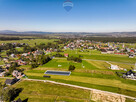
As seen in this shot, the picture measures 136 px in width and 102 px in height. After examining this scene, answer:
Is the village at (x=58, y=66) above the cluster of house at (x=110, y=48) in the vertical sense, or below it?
below

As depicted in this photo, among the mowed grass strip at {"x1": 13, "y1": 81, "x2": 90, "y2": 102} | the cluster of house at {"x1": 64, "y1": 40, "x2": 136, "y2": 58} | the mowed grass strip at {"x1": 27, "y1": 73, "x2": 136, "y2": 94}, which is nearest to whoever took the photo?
the mowed grass strip at {"x1": 13, "y1": 81, "x2": 90, "y2": 102}

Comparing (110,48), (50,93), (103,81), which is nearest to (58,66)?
(50,93)

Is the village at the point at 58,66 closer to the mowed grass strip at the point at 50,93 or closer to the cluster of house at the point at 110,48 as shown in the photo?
the cluster of house at the point at 110,48

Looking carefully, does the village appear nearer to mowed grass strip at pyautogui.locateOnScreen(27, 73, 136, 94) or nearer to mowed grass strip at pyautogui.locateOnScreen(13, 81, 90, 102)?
mowed grass strip at pyautogui.locateOnScreen(27, 73, 136, 94)

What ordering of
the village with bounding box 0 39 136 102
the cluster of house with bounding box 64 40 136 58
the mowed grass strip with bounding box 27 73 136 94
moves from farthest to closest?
the cluster of house with bounding box 64 40 136 58, the village with bounding box 0 39 136 102, the mowed grass strip with bounding box 27 73 136 94

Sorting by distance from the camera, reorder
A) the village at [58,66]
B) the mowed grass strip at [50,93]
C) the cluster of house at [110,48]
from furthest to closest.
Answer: the cluster of house at [110,48]
the village at [58,66]
the mowed grass strip at [50,93]

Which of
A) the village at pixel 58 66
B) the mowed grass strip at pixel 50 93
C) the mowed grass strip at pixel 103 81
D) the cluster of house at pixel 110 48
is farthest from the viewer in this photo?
the cluster of house at pixel 110 48

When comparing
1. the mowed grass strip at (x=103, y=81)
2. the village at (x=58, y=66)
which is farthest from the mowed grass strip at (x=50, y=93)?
the mowed grass strip at (x=103, y=81)

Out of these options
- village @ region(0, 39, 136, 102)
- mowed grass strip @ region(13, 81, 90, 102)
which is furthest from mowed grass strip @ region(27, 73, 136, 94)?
mowed grass strip @ region(13, 81, 90, 102)
